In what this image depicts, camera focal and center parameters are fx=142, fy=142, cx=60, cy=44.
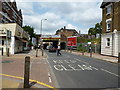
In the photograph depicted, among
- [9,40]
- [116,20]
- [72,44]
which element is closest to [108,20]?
[116,20]

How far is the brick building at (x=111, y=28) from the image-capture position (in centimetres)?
2142

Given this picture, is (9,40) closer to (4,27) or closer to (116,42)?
(4,27)

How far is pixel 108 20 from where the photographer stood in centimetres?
2392

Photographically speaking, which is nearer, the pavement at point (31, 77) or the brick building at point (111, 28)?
the pavement at point (31, 77)

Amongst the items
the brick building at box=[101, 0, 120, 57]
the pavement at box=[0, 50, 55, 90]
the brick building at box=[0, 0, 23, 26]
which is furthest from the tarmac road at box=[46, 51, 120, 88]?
the brick building at box=[0, 0, 23, 26]

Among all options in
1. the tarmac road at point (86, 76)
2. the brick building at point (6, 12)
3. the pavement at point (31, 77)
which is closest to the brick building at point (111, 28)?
the tarmac road at point (86, 76)

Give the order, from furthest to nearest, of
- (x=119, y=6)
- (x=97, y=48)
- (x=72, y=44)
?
(x=72, y=44), (x=97, y=48), (x=119, y=6)

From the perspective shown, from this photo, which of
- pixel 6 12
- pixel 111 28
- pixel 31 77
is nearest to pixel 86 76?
pixel 31 77

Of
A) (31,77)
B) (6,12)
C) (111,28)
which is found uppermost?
(6,12)

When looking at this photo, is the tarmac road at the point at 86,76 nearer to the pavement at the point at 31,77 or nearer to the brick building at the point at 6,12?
the pavement at the point at 31,77

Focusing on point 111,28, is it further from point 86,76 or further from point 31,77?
point 31,77

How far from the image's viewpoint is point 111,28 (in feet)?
75.7

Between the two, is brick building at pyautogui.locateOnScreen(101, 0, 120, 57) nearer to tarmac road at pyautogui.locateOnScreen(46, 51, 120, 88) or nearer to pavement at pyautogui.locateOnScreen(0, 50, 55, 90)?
tarmac road at pyautogui.locateOnScreen(46, 51, 120, 88)

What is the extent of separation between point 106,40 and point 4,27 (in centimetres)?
1771
